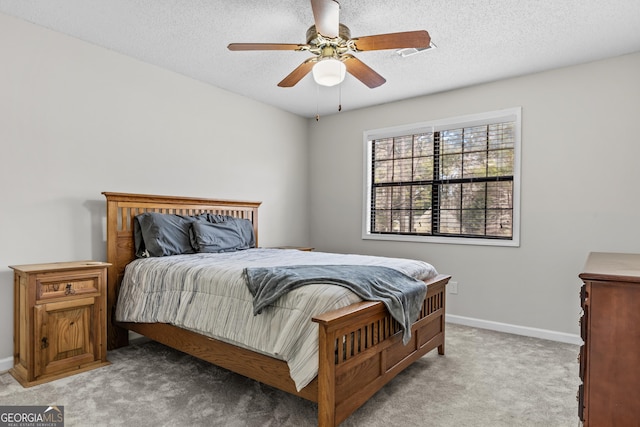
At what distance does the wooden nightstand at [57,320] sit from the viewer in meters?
2.44

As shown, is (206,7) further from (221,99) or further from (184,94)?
(221,99)

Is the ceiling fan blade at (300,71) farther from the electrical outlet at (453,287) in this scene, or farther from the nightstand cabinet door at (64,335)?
the electrical outlet at (453,287)

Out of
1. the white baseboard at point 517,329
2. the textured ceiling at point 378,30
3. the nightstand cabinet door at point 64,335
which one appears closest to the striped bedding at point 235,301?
the nightstand cabinet door at point 64,335

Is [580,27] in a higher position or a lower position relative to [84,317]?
higher

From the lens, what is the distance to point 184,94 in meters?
3.79

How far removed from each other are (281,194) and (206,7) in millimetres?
2696

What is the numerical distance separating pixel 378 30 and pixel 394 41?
0.63m

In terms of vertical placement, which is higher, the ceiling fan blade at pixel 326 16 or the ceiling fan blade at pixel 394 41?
the ceiling fan blade at pixel 326 16

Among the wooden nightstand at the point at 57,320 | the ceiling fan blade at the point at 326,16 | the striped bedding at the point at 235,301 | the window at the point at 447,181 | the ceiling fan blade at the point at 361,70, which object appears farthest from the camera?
the window at the point at 447,181

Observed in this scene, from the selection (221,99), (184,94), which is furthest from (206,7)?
(221,99)

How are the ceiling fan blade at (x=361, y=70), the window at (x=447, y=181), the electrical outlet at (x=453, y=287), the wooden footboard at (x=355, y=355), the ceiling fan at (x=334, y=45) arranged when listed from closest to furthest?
1. the wooden footboard at (x=355, y=355)
2. the ceiling fan at (x=334, y=45)
3. the ceiling fan blade at (x=361, y=70)
4. the window at (x=447, y=181)
5. the electrical outlet at (x=453, y=287)

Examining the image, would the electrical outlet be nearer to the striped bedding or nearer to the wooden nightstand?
the striped bedding

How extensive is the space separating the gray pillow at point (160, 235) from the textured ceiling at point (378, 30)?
146cm

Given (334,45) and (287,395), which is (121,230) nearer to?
(287,395)
